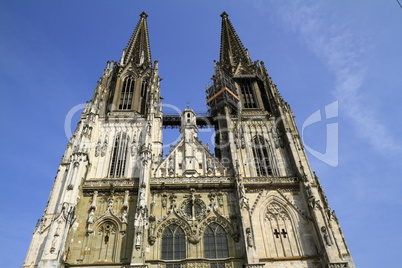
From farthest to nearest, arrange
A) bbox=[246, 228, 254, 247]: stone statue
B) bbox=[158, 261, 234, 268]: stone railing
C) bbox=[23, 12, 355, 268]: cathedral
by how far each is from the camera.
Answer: bbox=[23, 12, 355, 268]: cathedral < bbox=[158, 261, 234, 268]: stone railing < bbox=[246, 228, 254, 247]: stone statue

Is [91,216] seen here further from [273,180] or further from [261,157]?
[261,157]

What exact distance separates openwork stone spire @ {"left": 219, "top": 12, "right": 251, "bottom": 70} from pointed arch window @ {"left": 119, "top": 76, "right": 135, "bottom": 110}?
1057cm

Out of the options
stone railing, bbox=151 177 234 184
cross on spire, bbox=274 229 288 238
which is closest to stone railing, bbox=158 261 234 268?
cross on spire, bbox=274 229 288 238

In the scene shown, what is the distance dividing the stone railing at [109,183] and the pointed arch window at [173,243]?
13.7 feet

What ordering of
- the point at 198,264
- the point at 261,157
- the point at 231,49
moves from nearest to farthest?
the point at 198,264
the point at 261,157
the point at 231,49

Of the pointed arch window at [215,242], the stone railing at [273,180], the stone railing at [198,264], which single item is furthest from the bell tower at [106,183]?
the stone railing at [273,180]

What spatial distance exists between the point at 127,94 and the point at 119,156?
309 inches

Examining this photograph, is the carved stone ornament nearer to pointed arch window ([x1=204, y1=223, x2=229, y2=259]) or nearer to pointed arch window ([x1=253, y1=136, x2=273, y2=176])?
pointed arch window ([x1=253, y1=136, x2=273, y2=176])

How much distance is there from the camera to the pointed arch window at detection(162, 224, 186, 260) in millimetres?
19375

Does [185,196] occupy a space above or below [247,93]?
below

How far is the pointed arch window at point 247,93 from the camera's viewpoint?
3105cm

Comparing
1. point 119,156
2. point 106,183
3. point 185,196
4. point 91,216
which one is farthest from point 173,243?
point 119,156

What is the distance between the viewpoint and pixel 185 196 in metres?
22.2

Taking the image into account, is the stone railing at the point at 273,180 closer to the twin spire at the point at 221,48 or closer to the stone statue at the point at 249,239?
the stone statue at the point at 249,239
